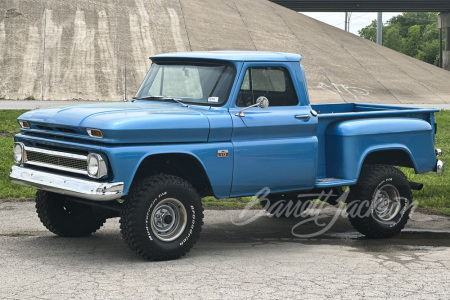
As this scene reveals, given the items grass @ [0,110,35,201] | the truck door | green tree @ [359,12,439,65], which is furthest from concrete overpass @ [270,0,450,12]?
green tree @ [359,12,439,65]

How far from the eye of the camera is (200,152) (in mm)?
6918

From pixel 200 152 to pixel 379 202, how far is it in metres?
2.51

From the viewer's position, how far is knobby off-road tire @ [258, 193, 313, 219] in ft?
30.7

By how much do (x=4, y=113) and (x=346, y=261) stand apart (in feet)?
45.1

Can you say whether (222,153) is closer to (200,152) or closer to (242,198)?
(200,152)

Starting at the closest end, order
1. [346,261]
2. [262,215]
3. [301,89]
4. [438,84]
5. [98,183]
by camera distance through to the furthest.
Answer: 1. [98,183]
2. [346,261]
3. [301,89]
4. [262,215]
5. [438,84]

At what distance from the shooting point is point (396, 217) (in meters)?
8.45

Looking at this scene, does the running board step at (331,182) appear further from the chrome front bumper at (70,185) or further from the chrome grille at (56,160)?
the chrome grille at (56,160)

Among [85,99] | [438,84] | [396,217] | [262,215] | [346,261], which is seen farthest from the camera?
[438,84]

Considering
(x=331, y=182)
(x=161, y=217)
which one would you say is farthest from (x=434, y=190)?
(x=161, y=217)

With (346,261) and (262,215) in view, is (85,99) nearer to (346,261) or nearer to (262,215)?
(262,215)

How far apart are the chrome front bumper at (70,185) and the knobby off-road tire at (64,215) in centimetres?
53

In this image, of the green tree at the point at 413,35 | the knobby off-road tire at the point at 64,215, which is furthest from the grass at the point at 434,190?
the green tree at the point at 413,35

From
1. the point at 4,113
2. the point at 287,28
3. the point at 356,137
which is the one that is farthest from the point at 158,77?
the point at 287,28
